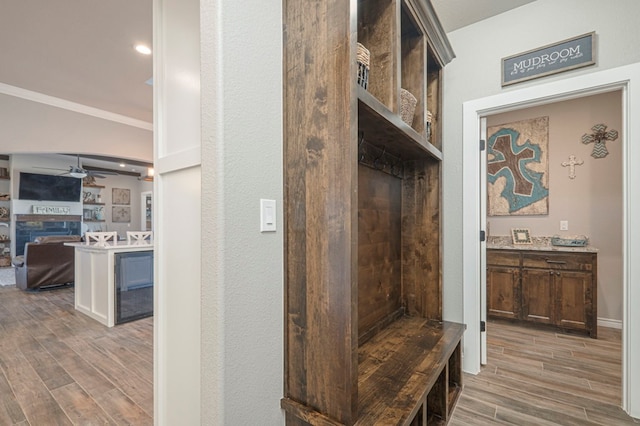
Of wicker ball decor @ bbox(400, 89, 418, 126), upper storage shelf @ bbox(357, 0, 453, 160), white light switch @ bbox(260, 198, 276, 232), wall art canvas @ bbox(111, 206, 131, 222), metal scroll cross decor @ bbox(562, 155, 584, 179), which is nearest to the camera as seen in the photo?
white light switch @ bbox(260, 198, 276, 232)

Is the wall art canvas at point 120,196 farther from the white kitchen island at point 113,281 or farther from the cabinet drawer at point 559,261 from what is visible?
the cabinet drawer at point 559,261

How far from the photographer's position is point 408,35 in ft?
6.29

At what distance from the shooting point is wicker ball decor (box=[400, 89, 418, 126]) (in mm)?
1659

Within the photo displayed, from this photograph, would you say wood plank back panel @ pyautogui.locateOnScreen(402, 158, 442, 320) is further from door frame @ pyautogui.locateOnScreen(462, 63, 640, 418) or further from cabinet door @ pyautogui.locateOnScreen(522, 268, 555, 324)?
cabinet door @ pyautogui.locateOnScreen(522, 268, 555, 324)

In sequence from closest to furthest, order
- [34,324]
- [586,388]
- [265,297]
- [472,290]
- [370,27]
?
[265,297], [370,27], [586,388], [472,290], [34,324]

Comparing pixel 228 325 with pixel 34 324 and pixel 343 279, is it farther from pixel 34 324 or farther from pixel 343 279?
pixel 34 324

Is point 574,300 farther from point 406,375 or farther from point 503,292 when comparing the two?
point 406,375

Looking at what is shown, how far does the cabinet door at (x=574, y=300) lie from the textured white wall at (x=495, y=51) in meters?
1.62

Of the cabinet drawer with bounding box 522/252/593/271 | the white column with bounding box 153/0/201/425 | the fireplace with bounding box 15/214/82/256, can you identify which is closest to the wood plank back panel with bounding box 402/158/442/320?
the white column with bounding box 153/0/201/425

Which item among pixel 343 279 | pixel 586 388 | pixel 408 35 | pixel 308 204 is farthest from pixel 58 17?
pixel 586 388

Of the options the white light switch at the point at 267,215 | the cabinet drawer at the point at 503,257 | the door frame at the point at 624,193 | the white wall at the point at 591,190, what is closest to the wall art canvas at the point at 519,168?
the white wall at the point at 591,190

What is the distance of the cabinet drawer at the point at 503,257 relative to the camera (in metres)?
3.43

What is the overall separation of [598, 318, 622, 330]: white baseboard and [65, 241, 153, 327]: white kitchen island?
5.49m

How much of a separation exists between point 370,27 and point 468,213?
1.63 meters
